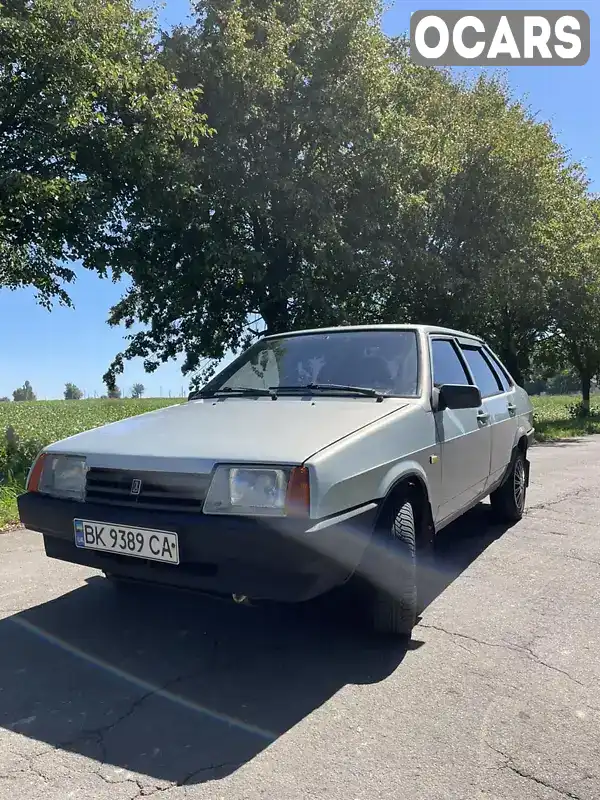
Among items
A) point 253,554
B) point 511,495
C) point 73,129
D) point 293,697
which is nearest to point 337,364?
point 253,554

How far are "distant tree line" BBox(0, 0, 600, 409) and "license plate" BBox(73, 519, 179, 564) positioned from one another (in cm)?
698

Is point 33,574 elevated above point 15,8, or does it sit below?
below

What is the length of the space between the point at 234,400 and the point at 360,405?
34.5 inches

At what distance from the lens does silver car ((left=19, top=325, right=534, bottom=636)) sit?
257 centimetres

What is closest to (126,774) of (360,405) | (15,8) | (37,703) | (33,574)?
(37,703)

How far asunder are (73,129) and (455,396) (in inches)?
321

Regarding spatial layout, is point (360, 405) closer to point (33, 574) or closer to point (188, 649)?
point (188, 649)

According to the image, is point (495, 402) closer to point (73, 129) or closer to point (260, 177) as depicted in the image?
point (73, 129)

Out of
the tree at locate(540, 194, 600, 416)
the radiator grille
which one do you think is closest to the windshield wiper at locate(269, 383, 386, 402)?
the radiator grille

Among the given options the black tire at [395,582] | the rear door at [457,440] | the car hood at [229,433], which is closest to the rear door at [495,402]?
the rear door at [457,440]

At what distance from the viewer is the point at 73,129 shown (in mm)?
9273

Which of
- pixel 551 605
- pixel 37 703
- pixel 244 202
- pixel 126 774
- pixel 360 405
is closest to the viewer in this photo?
pixel 126 774

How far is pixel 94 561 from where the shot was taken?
2957 millimetres

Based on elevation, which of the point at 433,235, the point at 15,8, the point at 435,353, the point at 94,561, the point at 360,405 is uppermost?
the point at 15,8
